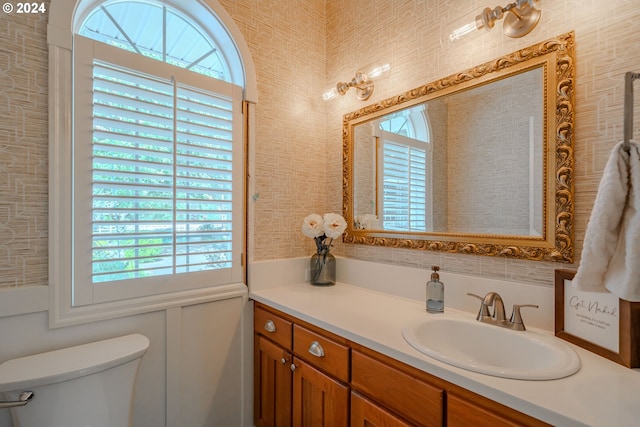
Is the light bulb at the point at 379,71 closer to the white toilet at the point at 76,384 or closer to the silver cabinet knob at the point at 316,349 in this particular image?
the silver cabinet knob at the point at 316,349

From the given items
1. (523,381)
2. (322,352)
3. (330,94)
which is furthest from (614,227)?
(330,94)

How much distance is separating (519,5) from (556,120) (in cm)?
43

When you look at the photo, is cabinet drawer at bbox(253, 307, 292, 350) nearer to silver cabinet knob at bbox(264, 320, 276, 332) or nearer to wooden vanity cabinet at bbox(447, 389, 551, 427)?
silver cabinet knob at bbox(264, 320, 276, 332)

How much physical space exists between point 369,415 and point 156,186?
4.03 ft

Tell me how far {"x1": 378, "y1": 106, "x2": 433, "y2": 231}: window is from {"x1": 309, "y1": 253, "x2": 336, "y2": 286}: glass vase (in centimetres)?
38

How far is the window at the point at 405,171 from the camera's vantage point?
1.47 meters

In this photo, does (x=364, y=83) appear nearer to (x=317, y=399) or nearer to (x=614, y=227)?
(x=614, y=227)

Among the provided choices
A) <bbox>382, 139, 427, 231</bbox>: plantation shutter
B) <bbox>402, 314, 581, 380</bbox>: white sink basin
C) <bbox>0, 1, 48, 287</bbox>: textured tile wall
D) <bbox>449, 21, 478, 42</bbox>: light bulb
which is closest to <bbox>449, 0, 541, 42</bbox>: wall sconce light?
<bbox>449, 21, 478, 42</bbox>: light bulb

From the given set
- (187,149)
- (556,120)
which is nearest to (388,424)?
(556,120)

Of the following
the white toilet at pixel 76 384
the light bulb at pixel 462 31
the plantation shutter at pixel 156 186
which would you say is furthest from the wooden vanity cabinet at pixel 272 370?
the light bulb at pixel 462 31

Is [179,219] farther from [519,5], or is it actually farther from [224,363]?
[519,5]

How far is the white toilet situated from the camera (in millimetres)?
982

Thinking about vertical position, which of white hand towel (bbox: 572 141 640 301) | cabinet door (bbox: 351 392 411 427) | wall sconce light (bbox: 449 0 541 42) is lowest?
cabinet door (bbox: 351 392 411 427)

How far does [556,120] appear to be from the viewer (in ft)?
3.44
